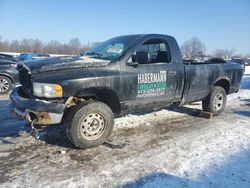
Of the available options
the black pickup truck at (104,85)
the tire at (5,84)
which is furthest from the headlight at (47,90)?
the tire at (5,84)

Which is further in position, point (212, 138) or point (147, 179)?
point (212, 138)

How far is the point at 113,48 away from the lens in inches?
221

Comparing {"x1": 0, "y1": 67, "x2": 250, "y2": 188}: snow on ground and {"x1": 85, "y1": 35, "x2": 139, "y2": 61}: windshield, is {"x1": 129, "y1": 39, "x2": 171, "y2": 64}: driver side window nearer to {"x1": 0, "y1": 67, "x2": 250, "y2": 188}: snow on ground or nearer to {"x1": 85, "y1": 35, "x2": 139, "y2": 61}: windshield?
{"x1": 85, "y1": 35, "x2": 139, "y2": 61}: windshield

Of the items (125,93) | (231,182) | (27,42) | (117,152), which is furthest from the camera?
(27,42)

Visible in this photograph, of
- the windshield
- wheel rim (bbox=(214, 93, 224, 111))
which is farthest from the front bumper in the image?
wheel rim (bbox=(214, 93, 224, 111))

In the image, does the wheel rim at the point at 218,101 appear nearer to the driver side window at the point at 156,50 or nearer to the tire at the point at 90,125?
the driver side window at the point at 156,50

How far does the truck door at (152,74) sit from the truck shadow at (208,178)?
1.84 meters

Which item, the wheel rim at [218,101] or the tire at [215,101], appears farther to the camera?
the wheel rim at [218,101]

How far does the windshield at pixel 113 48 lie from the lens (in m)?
5.31

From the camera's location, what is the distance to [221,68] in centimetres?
721

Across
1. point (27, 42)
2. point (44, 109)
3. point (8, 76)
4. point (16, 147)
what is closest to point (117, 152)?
point (44, 109)

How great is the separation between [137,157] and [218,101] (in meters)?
3.84

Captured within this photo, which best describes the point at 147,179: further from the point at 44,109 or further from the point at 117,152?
the point at 44,109

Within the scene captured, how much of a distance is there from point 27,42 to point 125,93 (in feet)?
292
